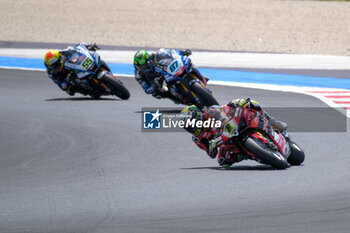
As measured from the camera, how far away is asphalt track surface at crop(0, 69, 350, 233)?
24.4 feet

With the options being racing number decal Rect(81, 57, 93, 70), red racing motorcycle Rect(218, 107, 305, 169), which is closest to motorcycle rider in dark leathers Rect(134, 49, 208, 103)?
racing number decal Rect(81, 57, 93, 70)

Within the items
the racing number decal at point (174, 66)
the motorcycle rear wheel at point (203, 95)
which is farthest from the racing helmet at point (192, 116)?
the racing number decal at point (174, 66)

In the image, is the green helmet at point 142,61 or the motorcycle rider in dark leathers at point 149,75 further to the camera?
the green helmet at point 142,61

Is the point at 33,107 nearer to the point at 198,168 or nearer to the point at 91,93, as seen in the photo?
the point at 91,93

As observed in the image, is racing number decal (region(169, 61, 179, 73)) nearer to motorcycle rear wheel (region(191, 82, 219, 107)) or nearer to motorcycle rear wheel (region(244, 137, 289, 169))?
motorcycle rear wheel (region(191, 82, 219, 107))

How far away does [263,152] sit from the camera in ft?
31.7

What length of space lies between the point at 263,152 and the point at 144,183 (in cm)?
151

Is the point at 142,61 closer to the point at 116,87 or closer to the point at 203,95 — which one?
the point at 116,87

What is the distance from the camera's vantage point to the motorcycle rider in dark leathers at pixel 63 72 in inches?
727

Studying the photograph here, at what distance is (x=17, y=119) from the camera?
15.5 metres

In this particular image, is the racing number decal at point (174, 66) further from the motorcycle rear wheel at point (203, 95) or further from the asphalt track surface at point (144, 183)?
the asphalt track surface at point (144, 183)

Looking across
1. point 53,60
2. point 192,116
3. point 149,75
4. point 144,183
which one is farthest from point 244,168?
point 53,60

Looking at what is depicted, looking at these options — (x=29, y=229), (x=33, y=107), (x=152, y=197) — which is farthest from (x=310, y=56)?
(x=29, y=229)

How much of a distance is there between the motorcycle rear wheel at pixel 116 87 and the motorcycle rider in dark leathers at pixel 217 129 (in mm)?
8044
